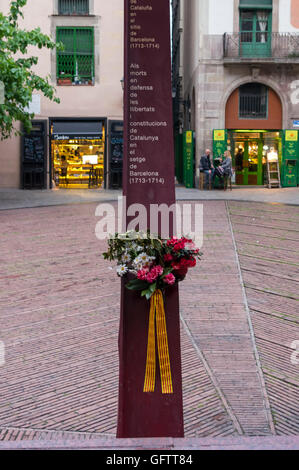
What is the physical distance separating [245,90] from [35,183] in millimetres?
9898

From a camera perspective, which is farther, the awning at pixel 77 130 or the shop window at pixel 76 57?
the awning at pixel 77 130

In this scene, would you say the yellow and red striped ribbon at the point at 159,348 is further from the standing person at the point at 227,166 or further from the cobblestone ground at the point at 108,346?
the standing person at the point at 227,166

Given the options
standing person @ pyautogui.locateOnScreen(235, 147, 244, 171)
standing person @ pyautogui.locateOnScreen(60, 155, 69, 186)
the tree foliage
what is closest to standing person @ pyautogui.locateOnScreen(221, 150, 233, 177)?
standing person @ pyautogui.locateOnScreen(235, 147, 244, 171)

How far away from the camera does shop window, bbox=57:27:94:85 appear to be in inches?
1004

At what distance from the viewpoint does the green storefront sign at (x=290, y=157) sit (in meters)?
24.7

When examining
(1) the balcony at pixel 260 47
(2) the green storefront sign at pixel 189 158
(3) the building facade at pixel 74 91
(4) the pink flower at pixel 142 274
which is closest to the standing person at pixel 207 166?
(2) the green storefront sign at pixel 189 158

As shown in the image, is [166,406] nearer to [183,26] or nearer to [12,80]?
[12,80]

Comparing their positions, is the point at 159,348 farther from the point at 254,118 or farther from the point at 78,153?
the point at 78,153

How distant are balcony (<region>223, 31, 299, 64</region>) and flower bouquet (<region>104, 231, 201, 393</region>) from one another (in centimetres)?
2284

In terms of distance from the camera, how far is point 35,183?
1007 inches

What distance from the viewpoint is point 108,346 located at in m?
5.41

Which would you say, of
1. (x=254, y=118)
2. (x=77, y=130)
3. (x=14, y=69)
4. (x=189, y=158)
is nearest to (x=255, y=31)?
(x=254, y=118)

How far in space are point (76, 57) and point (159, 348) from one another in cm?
2411

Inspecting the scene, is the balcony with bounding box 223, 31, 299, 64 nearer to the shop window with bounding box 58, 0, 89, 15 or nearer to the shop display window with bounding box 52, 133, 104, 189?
the shop window with bounding box 58, 0, 89, 15
